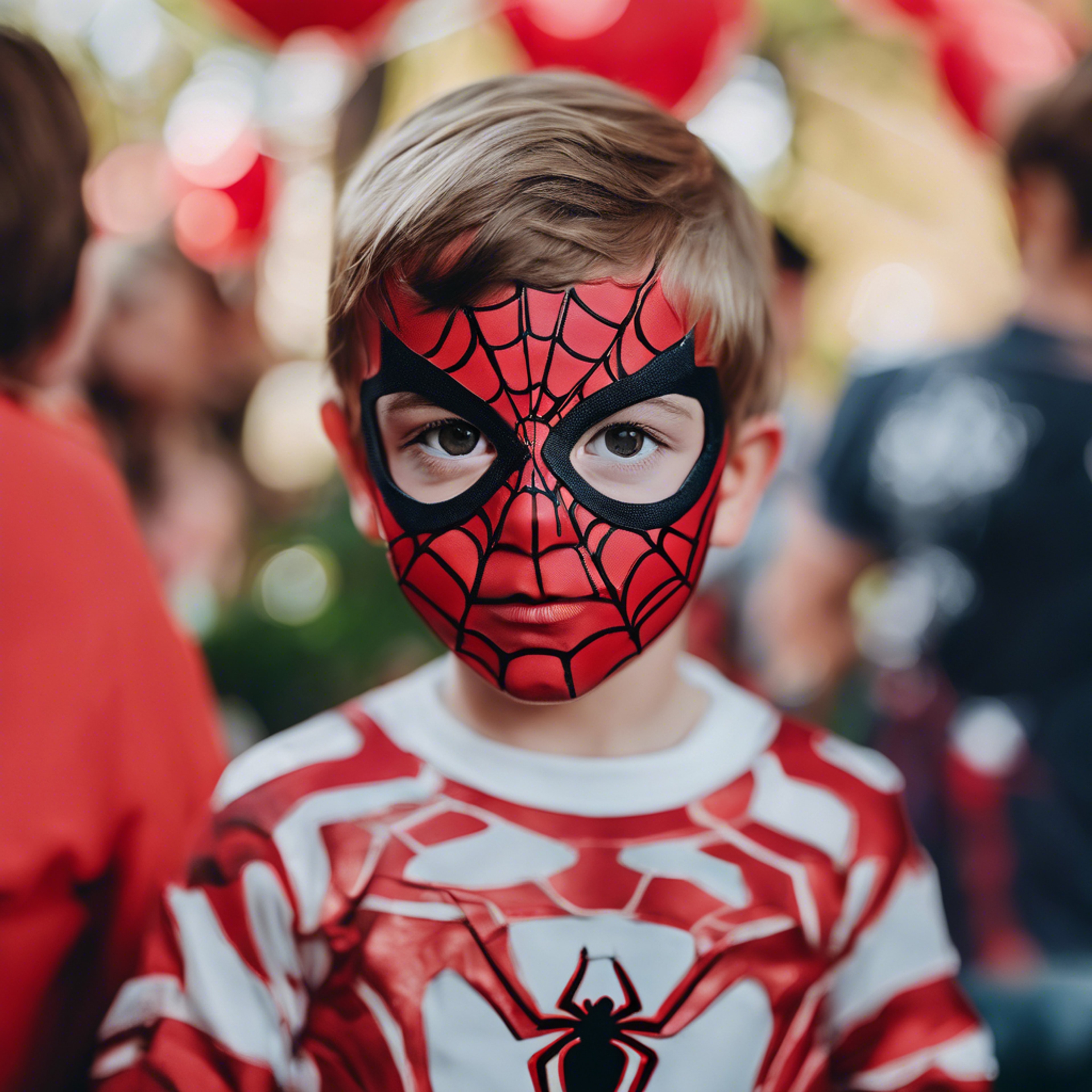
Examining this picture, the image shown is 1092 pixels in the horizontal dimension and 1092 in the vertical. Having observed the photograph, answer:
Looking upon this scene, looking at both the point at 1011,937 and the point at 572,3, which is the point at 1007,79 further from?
the point at 1011,937

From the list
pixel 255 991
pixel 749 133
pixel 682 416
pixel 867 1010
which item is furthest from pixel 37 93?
pixel 749 133

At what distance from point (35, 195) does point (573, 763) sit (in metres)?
0.88

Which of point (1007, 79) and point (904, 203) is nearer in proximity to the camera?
point (1007, 79)

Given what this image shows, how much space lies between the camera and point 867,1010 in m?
1.05

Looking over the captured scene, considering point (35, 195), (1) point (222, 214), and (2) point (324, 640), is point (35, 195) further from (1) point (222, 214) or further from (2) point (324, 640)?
(1) point (222, 214)

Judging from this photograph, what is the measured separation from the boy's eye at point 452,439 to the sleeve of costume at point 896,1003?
1.87 feet

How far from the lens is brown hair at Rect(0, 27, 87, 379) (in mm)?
1175

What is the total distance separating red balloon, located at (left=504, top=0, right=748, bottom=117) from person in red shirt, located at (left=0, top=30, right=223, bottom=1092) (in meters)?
1.01

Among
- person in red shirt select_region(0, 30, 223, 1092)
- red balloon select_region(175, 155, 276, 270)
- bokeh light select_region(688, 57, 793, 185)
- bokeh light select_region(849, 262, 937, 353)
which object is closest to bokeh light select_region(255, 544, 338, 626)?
red balloon select_region(175, 155, 276, 270)

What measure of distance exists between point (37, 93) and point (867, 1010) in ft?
4.38

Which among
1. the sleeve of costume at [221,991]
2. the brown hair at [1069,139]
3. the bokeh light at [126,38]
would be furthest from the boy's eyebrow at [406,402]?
the bokeh light at [126,38]

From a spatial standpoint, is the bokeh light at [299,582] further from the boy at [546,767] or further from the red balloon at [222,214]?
the boy at [546,767]

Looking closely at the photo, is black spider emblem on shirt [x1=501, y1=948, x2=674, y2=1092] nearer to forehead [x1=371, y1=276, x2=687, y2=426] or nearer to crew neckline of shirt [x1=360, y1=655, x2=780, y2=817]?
crew neckline of shirt [x1=360, y1=655, x2=780, y2=817]

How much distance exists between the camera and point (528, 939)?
0.95 metres
